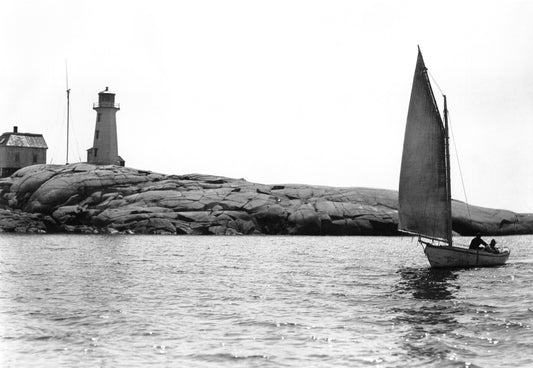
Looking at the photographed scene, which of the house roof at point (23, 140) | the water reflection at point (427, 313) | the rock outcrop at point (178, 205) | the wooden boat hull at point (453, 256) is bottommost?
the water reflection at point (427, 313)

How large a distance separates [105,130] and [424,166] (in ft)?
225

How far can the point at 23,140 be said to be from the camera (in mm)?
111750

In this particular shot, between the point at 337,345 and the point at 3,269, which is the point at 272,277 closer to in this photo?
the point at 3,269

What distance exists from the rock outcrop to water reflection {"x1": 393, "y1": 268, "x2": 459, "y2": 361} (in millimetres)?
49370

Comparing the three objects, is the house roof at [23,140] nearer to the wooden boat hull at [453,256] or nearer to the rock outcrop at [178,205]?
the rock outcrop at [178,205]

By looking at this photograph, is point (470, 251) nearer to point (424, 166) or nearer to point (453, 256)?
point (453, 256)

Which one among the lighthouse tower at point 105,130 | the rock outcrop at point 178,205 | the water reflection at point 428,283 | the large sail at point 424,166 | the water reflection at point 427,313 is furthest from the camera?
the lighthouse tower at point 105,130

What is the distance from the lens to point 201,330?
23844mm

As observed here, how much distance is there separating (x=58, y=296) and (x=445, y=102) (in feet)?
91.0

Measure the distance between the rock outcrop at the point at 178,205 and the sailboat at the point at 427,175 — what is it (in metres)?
45.4

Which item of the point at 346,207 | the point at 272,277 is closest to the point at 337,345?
the point at 272,277

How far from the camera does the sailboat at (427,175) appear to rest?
45.9 metres

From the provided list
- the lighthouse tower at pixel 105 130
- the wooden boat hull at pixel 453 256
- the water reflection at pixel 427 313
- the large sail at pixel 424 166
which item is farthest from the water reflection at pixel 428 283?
the lighthouse tower at pixel 105 130

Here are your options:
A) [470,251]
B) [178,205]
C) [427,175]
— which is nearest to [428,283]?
[427,175]
